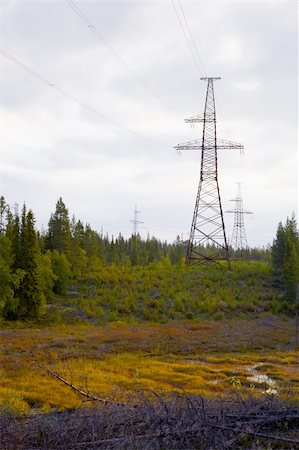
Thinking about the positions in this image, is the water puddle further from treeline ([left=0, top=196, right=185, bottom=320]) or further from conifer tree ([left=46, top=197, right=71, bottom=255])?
conifer tree ([left=46, top=197, right=71, bottom=255])

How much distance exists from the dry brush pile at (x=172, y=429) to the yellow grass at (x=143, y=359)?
328 centimetres

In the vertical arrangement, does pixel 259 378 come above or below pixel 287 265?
below

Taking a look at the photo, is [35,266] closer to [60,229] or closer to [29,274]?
[29,274]

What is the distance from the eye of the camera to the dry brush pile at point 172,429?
5211 millimetres

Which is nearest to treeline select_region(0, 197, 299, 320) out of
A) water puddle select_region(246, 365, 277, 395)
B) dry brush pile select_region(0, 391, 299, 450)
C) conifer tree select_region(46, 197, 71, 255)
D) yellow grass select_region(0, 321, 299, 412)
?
conifer tree select_region(46, 197, 71, 255)

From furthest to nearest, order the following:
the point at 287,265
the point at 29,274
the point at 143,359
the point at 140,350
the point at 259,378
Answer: the point at 287,265
the point at 29,274
the point at 140,350
the point at 143,359
the point at 259,378

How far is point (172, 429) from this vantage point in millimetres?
5387

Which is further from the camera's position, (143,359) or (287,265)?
(287,265)

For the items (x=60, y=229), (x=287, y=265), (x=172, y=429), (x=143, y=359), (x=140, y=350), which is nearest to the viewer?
(x=172, y=429)

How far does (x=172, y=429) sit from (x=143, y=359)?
16.0 meters

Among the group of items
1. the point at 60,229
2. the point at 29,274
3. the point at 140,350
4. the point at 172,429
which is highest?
the point at 60,229

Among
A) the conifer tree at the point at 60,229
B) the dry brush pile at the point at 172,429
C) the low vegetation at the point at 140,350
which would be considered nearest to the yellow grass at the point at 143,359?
the low vegetation at the point at 140,350

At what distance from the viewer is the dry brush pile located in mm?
5211

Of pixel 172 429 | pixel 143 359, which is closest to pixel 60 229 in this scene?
pixel 143 359
